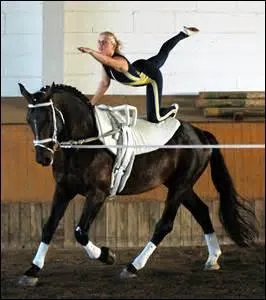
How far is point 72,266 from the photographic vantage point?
2.31 m

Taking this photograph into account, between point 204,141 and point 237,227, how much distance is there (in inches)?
8.1

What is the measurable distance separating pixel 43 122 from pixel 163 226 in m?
0.36

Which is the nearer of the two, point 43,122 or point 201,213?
point 43,122

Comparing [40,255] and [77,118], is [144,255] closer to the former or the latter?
[40,255]

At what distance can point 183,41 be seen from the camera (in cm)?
145

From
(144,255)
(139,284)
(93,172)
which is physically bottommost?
(139,284)

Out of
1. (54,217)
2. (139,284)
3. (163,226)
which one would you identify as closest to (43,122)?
(54,217)

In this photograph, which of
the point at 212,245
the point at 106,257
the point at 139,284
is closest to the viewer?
the point at 106,257

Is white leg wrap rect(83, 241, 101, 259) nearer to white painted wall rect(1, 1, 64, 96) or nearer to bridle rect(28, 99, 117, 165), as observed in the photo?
bridle rect(28, 99, 117, 165)

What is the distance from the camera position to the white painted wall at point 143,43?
1.26m

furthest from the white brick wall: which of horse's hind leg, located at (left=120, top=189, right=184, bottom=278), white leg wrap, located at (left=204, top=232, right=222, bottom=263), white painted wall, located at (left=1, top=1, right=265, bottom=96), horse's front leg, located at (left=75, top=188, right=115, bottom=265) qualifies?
white leg wrap, located at (left=204, top=232, right=222, bottom=263)

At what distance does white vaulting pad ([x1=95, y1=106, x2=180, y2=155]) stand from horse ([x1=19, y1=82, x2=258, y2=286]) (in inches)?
0.6

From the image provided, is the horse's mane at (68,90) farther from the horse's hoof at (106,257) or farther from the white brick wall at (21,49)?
the horse's hoof at (106,257)

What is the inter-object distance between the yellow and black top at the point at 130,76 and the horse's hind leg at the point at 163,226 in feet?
0.80
